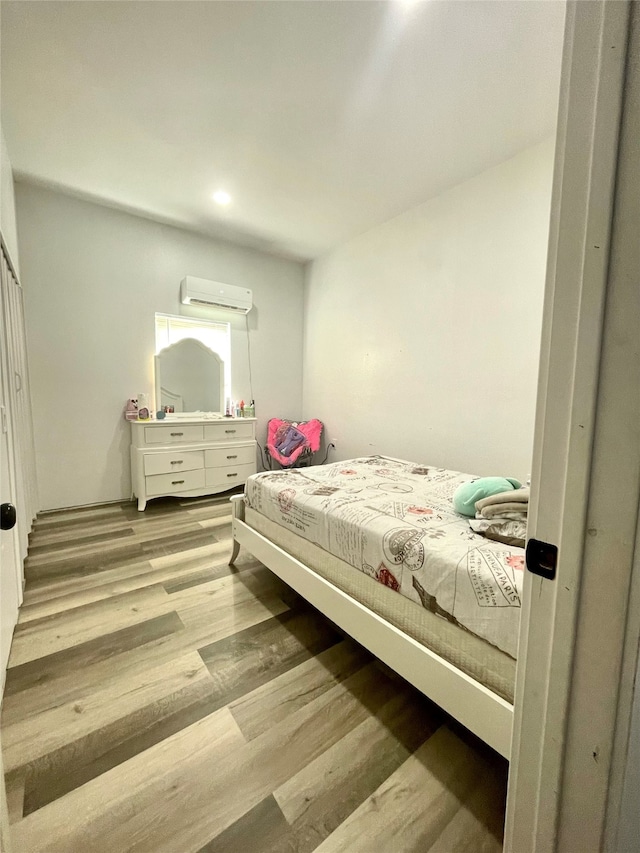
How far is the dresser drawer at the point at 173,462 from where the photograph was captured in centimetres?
304

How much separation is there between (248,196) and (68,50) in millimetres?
1313

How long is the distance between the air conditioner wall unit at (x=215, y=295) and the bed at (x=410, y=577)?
2316 mm

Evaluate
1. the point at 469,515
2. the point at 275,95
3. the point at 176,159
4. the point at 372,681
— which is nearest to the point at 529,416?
the point at 469,515

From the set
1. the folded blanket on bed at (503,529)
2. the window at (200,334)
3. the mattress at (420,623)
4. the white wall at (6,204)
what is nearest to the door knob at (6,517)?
the mattress at (420,623)

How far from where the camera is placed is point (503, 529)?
125cm

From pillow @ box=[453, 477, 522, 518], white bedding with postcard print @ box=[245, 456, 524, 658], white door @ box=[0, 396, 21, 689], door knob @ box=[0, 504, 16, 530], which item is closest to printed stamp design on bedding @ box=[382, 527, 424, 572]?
white bedding with postcard print @ box=[245, 456, 524, 658]

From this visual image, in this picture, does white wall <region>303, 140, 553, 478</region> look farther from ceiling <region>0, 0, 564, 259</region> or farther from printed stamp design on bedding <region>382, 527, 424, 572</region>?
printed stamp design on bedding <region>382, 527, 424, 572</region>

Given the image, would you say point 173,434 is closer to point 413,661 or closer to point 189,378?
point 189,378

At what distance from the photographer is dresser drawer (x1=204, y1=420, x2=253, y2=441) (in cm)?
342

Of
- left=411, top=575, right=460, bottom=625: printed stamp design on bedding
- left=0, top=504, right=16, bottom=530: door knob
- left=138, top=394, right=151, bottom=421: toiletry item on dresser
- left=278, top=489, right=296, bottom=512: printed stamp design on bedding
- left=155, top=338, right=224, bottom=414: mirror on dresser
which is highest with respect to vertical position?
left=155, top=338, right=224, bottom=414: mirror on dresser

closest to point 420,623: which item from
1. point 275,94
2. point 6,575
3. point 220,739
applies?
point 220,739

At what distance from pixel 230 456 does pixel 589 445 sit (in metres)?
3.37

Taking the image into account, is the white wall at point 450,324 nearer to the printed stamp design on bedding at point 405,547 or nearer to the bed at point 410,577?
the bed at point 410,577

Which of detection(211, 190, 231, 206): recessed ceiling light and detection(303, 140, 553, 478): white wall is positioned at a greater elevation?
detection(211, 190, 231, 206): recessed ceiling light
